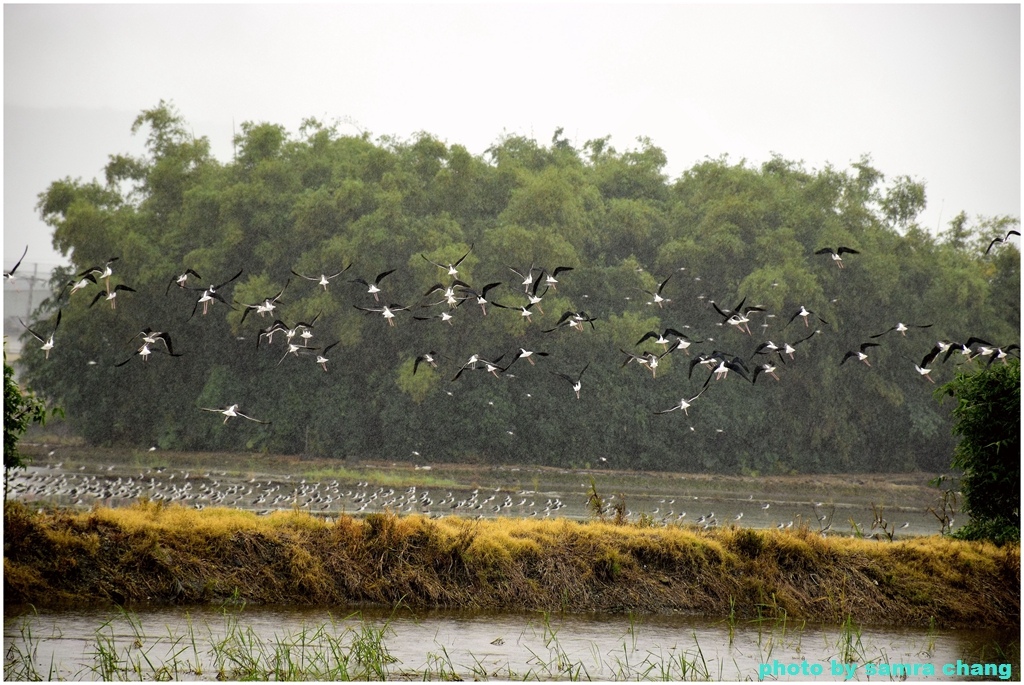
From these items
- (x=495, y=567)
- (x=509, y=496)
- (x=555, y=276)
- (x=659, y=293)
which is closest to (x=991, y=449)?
(x=495, y=567)

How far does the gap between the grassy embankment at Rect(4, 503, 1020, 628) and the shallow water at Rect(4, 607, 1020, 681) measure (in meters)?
0.32

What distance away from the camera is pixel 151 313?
29781mm

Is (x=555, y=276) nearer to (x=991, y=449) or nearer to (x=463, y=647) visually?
(x=991, y=449)

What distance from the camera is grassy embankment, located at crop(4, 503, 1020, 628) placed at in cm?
1010

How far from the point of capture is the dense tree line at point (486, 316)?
28922 mm

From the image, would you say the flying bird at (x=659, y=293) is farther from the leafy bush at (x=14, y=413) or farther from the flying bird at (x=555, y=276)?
the leafy bush at (x=14, y=413)

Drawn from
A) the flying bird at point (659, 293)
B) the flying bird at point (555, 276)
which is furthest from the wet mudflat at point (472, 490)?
the flying bird at point (659, 293)

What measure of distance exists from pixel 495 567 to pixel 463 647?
177 cm

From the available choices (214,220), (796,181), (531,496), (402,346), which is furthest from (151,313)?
(796,181)

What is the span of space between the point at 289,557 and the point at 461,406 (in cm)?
1813

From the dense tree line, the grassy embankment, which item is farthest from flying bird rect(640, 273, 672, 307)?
the grassy embankment

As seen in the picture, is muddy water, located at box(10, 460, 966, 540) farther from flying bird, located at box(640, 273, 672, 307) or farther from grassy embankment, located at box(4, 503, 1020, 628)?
flying bird, located at box(640, 273, 672, 307)

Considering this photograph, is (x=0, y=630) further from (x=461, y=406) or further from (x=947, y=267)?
(x=947, y=267)

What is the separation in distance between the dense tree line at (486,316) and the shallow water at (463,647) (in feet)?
58.5
